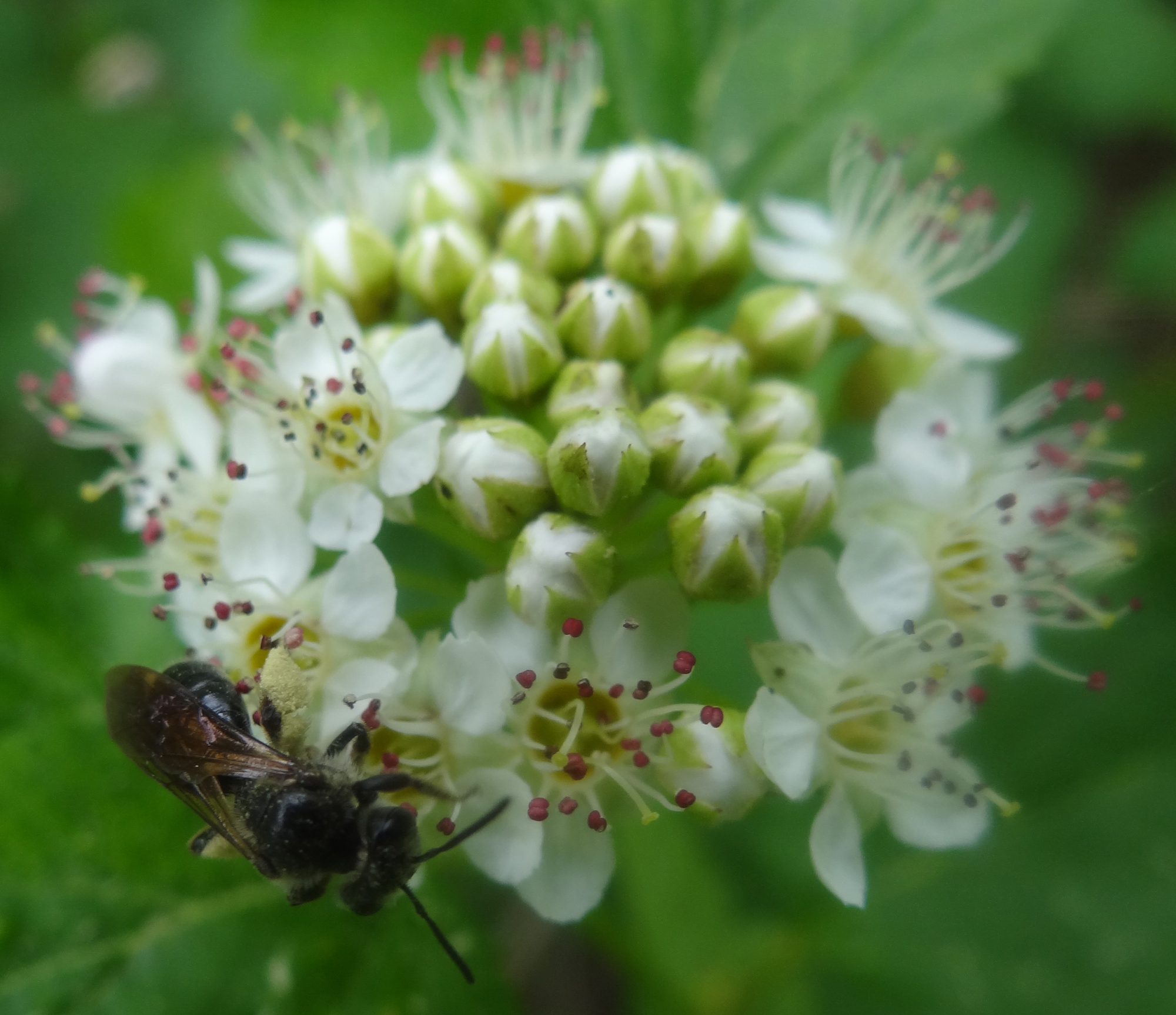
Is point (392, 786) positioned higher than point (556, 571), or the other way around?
point (556, 571)

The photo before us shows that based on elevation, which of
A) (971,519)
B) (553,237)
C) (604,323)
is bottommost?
(971,519)

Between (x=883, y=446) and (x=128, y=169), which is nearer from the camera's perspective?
(x=883, y=446)

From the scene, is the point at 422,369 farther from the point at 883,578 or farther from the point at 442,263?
the point at 883,578

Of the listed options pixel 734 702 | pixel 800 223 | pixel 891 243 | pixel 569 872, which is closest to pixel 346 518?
pixel 569 872

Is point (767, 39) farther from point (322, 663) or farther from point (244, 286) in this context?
point (322, 663)

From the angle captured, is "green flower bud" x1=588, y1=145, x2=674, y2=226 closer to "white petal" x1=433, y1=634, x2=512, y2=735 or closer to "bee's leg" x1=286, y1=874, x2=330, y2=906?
"white petal" x1=433, y1=634, x2=512, y2=735

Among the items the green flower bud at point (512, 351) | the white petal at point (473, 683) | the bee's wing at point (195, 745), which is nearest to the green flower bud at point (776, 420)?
the green flower bud at point (512, 351)

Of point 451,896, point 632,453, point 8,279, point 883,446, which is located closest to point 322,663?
point 632,453
